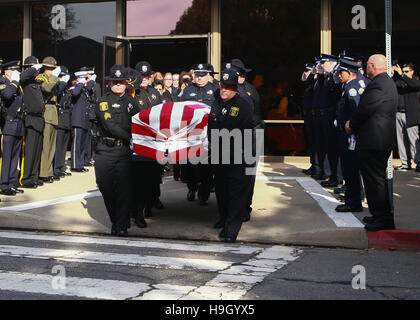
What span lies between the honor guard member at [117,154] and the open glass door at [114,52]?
809 cm

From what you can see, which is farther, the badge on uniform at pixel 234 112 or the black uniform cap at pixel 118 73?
the black uniform cap at pixel 118 73

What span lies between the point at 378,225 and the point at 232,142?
2114 millimetres

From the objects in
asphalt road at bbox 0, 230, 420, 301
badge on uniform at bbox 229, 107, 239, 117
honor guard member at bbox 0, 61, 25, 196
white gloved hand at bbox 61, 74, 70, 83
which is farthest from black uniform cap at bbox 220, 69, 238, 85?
white gloved hand at bbox 61, 74, 70, 83

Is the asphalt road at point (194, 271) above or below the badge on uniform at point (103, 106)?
below

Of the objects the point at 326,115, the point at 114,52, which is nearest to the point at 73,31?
the point at 114,52

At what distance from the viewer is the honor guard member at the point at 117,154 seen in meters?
8.94

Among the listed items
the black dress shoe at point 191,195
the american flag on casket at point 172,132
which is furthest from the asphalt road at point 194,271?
the black dress shoe at point 191,195

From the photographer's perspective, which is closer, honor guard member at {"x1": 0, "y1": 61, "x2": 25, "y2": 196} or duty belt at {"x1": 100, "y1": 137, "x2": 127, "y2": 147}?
duty belt at {"x1": 100, "y1": 137, "x2": 127, "y2": 147}

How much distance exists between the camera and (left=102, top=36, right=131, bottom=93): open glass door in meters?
17.2

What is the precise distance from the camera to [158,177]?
10.3m

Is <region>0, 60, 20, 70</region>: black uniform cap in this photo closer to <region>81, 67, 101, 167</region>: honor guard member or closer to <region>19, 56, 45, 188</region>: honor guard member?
<region>19, 56, 45, 188</region>: honor guard member

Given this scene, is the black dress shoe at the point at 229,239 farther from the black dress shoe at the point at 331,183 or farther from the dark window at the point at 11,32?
the dark window at the point at 11,32

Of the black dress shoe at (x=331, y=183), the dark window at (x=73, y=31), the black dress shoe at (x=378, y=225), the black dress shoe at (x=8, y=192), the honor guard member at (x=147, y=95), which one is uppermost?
the dark window at (x=73, y=31)

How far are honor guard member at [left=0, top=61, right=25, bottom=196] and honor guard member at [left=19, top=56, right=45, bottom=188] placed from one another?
0.29 m
